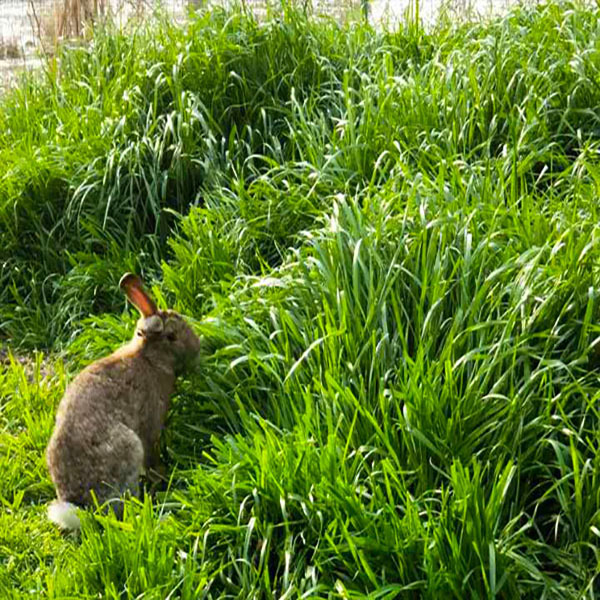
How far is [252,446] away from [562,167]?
7.18 feet

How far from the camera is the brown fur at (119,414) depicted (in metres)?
4.33

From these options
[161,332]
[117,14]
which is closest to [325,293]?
[161,332]

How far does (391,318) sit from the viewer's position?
4535mm

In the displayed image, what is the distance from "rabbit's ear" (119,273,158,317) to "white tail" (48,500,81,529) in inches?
34.4

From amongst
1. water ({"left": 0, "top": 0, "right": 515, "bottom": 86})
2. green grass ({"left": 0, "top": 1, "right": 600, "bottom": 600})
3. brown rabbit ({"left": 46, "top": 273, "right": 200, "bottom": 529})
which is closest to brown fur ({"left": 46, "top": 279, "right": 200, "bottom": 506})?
brown rabbit ({"left": 46, "top": 273, "right": 200, "bottom": 529})

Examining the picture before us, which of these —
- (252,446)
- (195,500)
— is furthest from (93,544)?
(252,446)

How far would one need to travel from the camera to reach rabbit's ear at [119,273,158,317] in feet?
15.5

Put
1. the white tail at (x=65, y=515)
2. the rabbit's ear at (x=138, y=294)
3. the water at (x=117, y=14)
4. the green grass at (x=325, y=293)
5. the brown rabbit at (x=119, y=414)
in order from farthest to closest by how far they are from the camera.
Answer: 1. the water at (x=117, y=14)
2. the rabbit's ear at (x=138, y=294)
3. the brown rabbit at (x=119, y=414)
4. the white tail at (x=65, y=515)
5. the green grass at (x=325, y=293)

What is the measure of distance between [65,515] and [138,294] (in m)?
0.96

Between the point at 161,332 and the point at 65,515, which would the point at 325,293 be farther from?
the point at 65,515

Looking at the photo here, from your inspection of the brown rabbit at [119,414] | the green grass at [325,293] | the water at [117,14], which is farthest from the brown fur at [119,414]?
the water at [117,14]

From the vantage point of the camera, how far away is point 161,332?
477cm

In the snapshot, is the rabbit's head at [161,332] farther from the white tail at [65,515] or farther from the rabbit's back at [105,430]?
the white tail at [65,515]

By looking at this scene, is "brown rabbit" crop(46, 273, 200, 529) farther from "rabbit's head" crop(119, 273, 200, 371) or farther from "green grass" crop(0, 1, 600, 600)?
"green grass" crop(0, 1, 600, 600)
